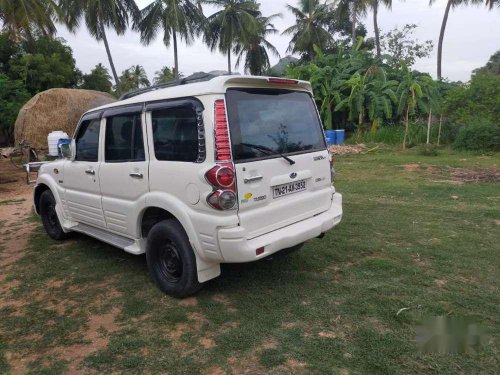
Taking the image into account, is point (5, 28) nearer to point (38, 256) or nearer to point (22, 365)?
point (38, 256)

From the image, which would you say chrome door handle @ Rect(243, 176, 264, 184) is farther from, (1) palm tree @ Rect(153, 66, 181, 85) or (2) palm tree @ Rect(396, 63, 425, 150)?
(1) palm tree @ Rect(153, 66, 181, 85)

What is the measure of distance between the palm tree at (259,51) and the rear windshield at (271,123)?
32.8 meters

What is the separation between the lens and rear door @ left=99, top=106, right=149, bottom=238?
3.79m

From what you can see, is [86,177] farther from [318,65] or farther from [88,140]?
[318,65]

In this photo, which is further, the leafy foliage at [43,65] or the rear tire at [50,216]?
the leafy foliage at [43,65]

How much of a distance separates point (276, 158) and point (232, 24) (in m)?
31.9

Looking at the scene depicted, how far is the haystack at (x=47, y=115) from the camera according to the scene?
14.5 m

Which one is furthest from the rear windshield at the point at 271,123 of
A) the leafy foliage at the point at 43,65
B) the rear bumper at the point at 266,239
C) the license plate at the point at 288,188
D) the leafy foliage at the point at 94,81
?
the leafy foliage at the point at 94,81

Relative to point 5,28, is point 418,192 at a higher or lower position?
lower

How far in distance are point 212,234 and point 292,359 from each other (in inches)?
42.5

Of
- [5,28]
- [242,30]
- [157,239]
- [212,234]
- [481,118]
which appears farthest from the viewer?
[242,30]

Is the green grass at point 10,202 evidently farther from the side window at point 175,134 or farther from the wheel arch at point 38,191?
the side window at point 175,134

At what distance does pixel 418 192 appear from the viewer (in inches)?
320

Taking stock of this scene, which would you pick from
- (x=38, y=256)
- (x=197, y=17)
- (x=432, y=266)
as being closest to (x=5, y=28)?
(x=197, y=17)
